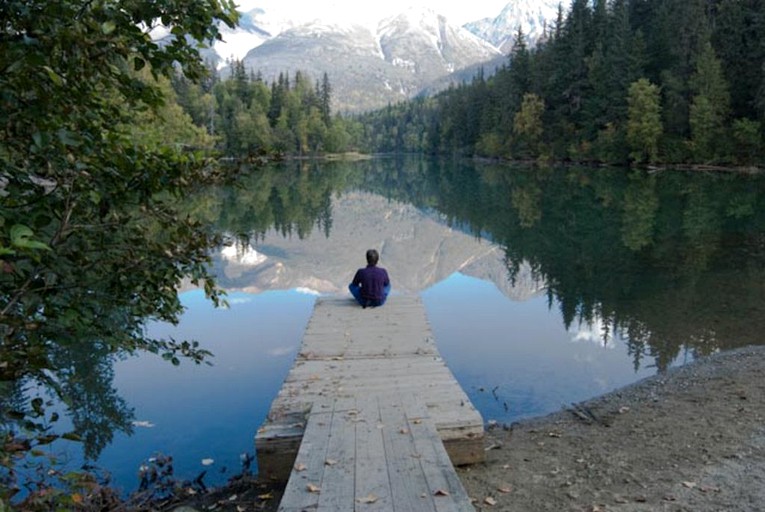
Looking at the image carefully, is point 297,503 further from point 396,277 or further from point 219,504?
point 396,277

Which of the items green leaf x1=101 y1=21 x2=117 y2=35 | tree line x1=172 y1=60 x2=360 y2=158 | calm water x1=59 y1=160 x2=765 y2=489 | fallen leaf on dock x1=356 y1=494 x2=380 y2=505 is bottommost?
calm water x1=59 y1=160 x2=765 y2=489

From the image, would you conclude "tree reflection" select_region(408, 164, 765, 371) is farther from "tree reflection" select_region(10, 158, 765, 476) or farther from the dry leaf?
the dry leaf

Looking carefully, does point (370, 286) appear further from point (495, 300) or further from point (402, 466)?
point (402, 466)

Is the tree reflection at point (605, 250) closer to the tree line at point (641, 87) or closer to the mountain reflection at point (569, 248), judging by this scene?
the mountain reflection at point (569, 248)

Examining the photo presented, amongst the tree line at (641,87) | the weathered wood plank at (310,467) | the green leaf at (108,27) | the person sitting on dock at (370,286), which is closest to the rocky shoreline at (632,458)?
the weathered wood plank at (310,467)

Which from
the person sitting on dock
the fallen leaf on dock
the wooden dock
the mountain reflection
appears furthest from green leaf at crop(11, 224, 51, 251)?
the person sitting on dock

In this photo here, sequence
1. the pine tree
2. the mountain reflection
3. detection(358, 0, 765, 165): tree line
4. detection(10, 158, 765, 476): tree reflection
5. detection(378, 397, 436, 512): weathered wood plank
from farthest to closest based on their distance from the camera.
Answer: the pine tree
detection(358, 0, 765, 165): tree line
the mountain reflection
detection(10, 158, 765, 476): tree reflection
detection(378, 397, 436, 512): weathered wood plank

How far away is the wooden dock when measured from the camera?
454 cm

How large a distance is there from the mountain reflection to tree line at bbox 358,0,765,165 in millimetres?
11107

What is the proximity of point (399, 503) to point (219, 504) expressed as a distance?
305cm

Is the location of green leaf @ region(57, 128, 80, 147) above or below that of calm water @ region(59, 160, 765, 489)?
above

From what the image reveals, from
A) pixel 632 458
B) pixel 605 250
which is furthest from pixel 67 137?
pixel 605 250

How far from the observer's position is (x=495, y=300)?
672 inches

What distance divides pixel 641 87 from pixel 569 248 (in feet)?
159
